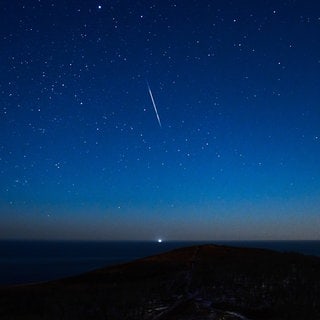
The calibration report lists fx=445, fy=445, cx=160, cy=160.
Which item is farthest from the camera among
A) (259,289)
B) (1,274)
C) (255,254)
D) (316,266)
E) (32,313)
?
(1,274)

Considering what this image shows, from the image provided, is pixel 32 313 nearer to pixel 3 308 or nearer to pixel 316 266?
pixel 3 308

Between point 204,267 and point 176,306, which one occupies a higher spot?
point 204,267

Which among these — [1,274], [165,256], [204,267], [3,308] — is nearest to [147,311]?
[204,267]

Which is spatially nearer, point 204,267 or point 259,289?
point 259,289

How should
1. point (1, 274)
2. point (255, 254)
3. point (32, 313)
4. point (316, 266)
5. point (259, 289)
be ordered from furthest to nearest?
point (1, 274), point (255, 254), point (316, 266), point (259, 289), point (32, 313)

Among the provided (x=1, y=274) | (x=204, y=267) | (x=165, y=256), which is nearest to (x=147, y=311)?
(x=204, y=267)

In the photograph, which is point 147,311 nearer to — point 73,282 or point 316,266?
point 73,282
